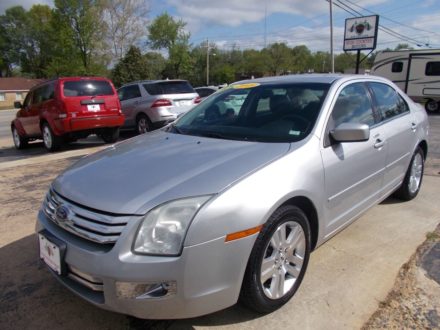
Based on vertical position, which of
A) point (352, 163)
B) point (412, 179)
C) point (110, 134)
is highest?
point (352, 163)

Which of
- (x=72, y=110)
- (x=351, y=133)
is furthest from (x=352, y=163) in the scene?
(x=72, y=110)

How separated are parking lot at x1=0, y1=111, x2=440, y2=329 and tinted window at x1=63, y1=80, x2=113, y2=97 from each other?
4.50m

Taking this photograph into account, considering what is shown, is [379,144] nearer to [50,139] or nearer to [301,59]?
[50,139]

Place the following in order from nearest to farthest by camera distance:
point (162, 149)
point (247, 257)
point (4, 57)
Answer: point (247, 257), point (162, 149), point (4, 57)

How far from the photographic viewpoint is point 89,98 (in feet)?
29.8

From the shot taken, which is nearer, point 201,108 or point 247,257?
point 247,257

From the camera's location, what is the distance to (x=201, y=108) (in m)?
4.00

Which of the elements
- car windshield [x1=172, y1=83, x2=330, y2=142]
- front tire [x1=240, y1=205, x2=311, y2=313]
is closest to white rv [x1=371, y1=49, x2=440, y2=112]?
car windshield [x1=172, y1=83, x2=330, y2=142]

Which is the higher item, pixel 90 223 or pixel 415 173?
pixel 90 223

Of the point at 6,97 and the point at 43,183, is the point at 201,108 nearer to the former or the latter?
the point at 43,183

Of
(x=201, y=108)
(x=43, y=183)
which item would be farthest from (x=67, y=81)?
(x=201, y=108)

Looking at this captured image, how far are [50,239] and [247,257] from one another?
1.23 metres

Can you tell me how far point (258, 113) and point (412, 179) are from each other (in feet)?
8.02

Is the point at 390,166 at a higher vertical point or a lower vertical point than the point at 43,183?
higher
